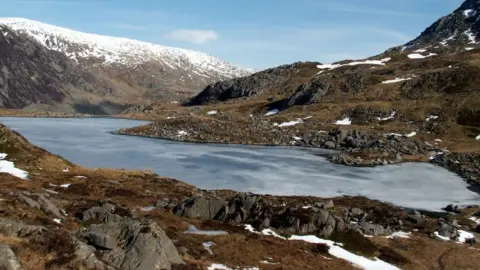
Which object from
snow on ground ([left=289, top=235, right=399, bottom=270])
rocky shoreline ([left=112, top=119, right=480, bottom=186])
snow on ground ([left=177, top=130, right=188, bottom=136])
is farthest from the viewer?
snow on ground ([left=177, top=130, right=188, bottom=136])

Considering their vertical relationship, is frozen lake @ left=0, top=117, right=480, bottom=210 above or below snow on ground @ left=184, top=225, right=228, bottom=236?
below

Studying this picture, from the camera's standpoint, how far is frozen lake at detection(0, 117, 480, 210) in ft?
220

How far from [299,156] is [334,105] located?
67.4m

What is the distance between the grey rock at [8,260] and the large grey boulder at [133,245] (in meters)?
5.15

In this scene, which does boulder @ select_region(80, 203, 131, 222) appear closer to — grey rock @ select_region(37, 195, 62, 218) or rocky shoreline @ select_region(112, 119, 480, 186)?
grey rock @ select_region(37, 195, 62, 218)

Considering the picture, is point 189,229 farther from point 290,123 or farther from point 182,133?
point 290,123

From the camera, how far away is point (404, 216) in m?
50.9

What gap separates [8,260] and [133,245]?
24.4ft

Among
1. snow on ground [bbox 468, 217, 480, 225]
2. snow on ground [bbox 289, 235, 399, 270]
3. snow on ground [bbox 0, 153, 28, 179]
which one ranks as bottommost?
snow on ground [bbox 468, 217, 480, 225]

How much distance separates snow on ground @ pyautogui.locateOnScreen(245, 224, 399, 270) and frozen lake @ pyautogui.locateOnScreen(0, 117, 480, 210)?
2719cm

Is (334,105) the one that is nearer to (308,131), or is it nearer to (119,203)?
(308,131)

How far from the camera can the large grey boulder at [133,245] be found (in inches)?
874

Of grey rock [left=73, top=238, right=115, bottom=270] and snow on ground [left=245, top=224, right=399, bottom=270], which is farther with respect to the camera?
snow on ground [left=245, top=224, right=399, bottom=270]

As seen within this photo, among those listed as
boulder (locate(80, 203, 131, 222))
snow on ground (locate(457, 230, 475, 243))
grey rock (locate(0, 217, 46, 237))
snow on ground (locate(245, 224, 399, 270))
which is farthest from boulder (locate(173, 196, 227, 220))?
snow on ground (locate(457, 230, 475, 243))
